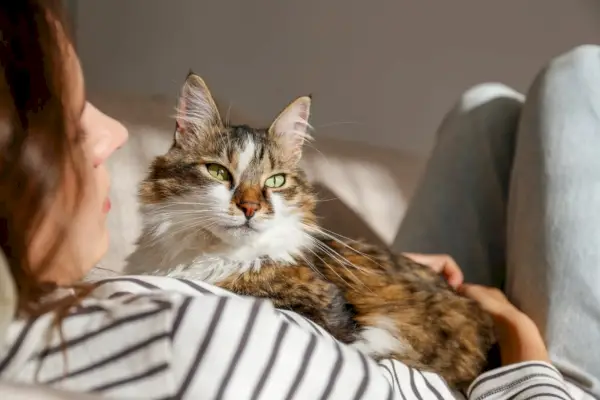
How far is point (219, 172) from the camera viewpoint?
3.33ft

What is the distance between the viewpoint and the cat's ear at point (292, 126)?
110 cm

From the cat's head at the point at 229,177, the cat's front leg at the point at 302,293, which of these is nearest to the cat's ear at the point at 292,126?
the cat's head at the point at 229,177

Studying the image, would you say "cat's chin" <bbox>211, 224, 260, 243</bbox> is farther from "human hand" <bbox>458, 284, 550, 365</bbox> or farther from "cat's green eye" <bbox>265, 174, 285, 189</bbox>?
"human hand" <bbox>458, 284, 550, 365</bbox>

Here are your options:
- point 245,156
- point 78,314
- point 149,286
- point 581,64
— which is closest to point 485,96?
point 581,64

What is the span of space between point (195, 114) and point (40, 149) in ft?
1.47

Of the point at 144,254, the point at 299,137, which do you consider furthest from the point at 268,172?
the point at 144,254

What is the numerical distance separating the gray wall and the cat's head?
864mm

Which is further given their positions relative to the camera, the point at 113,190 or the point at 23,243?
the point at 113,190

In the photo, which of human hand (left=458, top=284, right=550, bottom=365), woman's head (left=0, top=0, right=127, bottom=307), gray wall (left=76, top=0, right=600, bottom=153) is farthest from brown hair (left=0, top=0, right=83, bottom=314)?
gray wall (left=76, top=0, right=600, bottom=153)

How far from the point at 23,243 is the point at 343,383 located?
33 cm

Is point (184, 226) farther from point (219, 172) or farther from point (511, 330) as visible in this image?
point (511, 330)

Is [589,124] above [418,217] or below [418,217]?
above

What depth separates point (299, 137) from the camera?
1.13 m

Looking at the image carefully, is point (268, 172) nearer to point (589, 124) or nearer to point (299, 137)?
point (299, 137)
